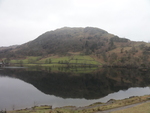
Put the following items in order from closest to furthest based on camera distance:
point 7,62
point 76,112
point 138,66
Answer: point 76,112 → point 138,66 → point 7,62

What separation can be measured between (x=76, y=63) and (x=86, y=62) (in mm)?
13835

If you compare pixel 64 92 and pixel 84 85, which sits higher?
pixel 84 85

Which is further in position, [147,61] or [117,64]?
[117,64]

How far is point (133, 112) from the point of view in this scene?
19078 mm

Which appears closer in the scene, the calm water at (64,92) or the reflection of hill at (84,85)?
the calm water at (64,92)

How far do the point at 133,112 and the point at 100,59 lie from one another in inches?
6133

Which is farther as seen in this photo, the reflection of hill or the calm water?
the reflection of hill

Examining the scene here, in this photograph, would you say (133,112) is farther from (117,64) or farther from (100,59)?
(100,59)

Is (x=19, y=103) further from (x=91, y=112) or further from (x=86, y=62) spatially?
(x=86, y=62)

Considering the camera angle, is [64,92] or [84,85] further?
[84,85]

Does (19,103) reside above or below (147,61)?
below

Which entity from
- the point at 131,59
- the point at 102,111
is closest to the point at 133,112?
the point at 102,111

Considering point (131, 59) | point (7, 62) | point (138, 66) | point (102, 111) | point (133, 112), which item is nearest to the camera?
point (133, 112)

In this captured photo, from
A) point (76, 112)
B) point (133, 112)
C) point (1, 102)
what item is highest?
point (133, 112)
